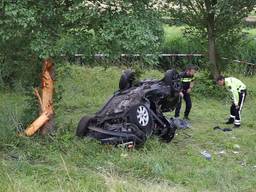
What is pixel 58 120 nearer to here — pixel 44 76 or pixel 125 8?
pixel 44 76

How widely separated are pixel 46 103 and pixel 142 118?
1853 mm

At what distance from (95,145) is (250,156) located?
2.71 meters

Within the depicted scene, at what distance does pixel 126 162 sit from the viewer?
8508 mm

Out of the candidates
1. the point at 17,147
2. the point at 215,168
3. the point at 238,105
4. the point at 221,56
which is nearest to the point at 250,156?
the point at 215,168

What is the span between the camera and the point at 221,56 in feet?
55.5

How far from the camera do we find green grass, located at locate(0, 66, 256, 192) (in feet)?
21.3

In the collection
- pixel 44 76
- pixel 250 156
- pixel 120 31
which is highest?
pixel 120 31

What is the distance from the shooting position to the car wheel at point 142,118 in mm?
9641

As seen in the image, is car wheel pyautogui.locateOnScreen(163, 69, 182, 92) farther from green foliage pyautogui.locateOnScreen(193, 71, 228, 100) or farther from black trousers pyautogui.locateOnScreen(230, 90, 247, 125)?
green foliage pyautogui.locateOnScreen(193, 71, 228, 100)

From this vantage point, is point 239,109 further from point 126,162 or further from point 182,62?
point 182,62

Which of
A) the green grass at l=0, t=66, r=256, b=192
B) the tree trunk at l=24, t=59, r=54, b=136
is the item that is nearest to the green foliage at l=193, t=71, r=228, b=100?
the green grass at l=0, t=66, r=256, b=192

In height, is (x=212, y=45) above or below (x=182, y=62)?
above

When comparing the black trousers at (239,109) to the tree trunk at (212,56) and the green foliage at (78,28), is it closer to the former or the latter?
the green foliage at (78,28)

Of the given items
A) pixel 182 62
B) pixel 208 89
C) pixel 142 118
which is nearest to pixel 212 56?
pixel 208 89
